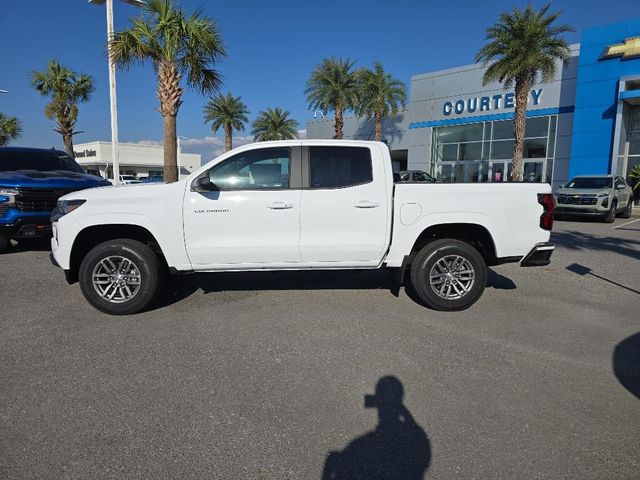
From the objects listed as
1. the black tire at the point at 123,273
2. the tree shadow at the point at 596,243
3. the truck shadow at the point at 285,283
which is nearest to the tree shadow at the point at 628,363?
the truck shadow at the point at 285,283

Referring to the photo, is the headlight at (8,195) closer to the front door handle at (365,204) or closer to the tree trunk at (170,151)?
the tree trunk at (170,151)

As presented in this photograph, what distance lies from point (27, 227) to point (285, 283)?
16.8 feet

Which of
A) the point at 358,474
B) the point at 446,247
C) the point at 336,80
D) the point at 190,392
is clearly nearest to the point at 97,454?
the point at 190,392

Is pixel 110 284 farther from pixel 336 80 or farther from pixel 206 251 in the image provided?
pixel 336 80

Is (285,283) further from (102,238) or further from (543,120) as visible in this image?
(543,120)

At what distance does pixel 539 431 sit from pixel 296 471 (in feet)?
5.26

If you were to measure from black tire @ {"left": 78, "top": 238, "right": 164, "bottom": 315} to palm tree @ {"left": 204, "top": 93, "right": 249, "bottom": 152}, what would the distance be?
38262mm

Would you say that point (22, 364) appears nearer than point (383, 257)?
Yes

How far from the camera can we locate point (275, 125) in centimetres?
4300

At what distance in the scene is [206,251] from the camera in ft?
16.3

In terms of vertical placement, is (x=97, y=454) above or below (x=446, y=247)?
below

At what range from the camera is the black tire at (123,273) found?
16.2ft

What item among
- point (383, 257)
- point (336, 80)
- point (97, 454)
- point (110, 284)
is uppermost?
point (336, 80)

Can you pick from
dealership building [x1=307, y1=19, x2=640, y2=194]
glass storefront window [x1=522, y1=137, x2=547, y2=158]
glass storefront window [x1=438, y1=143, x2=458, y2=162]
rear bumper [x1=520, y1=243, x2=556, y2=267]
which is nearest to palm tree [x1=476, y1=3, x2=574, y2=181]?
dealership building [x1=307, y1=19, x2=640, y2=194]
